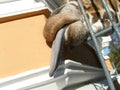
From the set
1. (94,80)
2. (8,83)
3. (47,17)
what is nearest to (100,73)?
(94,80)

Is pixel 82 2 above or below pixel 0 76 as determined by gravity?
above

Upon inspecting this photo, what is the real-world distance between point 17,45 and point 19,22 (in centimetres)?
19

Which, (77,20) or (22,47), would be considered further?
(22,47)

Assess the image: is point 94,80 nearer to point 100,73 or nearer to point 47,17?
point 100,73

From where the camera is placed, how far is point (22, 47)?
8.18ft

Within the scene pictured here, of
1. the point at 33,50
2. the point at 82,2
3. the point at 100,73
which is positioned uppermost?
the point at 82,2

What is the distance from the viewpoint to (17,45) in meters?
2.50

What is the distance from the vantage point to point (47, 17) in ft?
8.97

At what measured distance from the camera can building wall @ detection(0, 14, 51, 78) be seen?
2.41m

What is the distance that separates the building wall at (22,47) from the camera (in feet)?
7.89

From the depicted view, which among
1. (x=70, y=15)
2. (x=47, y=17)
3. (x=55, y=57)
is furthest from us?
(x=47, y=17)

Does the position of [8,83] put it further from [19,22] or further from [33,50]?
[19,22]

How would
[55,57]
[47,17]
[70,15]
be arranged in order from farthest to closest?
[47,17] → [70,15] → [55,57]

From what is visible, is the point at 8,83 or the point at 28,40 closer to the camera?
the point at 8,83
